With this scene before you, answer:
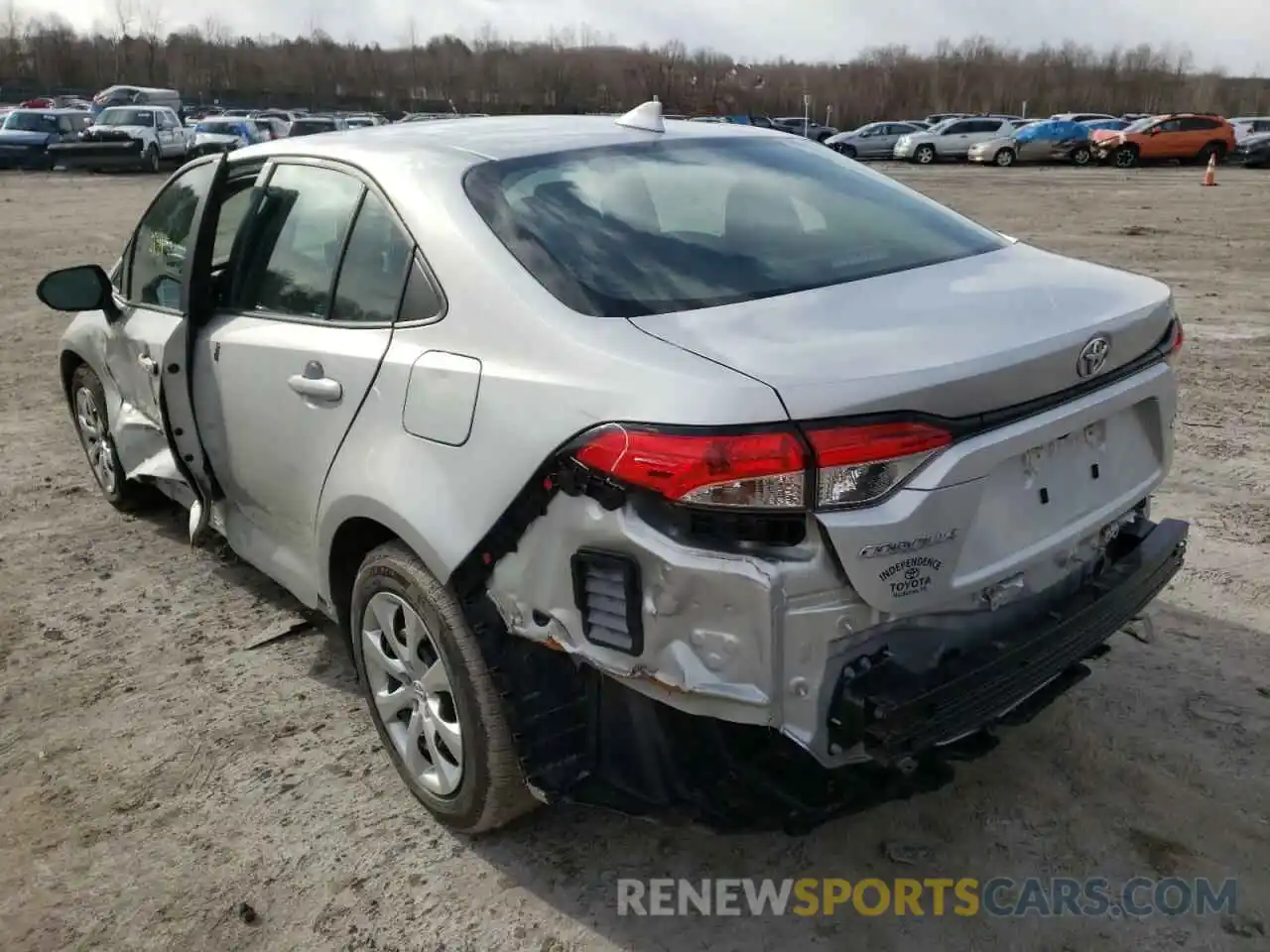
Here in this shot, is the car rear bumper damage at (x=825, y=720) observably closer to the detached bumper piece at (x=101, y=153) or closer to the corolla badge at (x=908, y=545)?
the corolla badge at (x=908, y=545)

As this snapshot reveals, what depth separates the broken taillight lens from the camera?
1.97 metres

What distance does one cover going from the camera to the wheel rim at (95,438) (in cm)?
499

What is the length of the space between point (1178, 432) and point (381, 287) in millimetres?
4702

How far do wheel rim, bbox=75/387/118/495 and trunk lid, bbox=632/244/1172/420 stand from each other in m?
3.69

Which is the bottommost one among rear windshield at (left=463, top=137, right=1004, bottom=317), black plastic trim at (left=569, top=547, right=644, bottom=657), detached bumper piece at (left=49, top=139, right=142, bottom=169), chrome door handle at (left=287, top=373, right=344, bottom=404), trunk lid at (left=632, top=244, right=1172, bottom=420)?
black plastic trim at (left=569, top=547, right=644, bottom=657)

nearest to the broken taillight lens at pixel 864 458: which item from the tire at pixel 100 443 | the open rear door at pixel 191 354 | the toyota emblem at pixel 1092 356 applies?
the toyota emblem at pixel 1092 356

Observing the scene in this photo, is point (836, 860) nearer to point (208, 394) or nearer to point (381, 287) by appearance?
point (381, 287)

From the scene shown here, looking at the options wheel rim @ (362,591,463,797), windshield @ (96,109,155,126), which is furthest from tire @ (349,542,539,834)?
windshield @ (96,109,155,126)

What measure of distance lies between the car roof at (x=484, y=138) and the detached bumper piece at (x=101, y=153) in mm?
28729

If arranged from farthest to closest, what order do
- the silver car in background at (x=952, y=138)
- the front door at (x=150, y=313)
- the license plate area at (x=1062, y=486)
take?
the silver car in background at (x=952, y=138), the front door at (x=150, y=313), the license plate area at (x=1062, y=486)

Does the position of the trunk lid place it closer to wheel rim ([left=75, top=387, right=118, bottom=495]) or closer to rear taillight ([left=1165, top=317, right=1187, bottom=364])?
rear taillight ([left=1165, top=317, right=1187, bottom=364])

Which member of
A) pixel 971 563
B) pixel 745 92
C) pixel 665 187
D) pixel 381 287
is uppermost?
pixel 745 92

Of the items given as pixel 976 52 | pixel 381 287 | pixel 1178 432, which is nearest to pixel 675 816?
pixel 381 287

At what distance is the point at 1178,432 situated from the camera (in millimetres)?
5766
